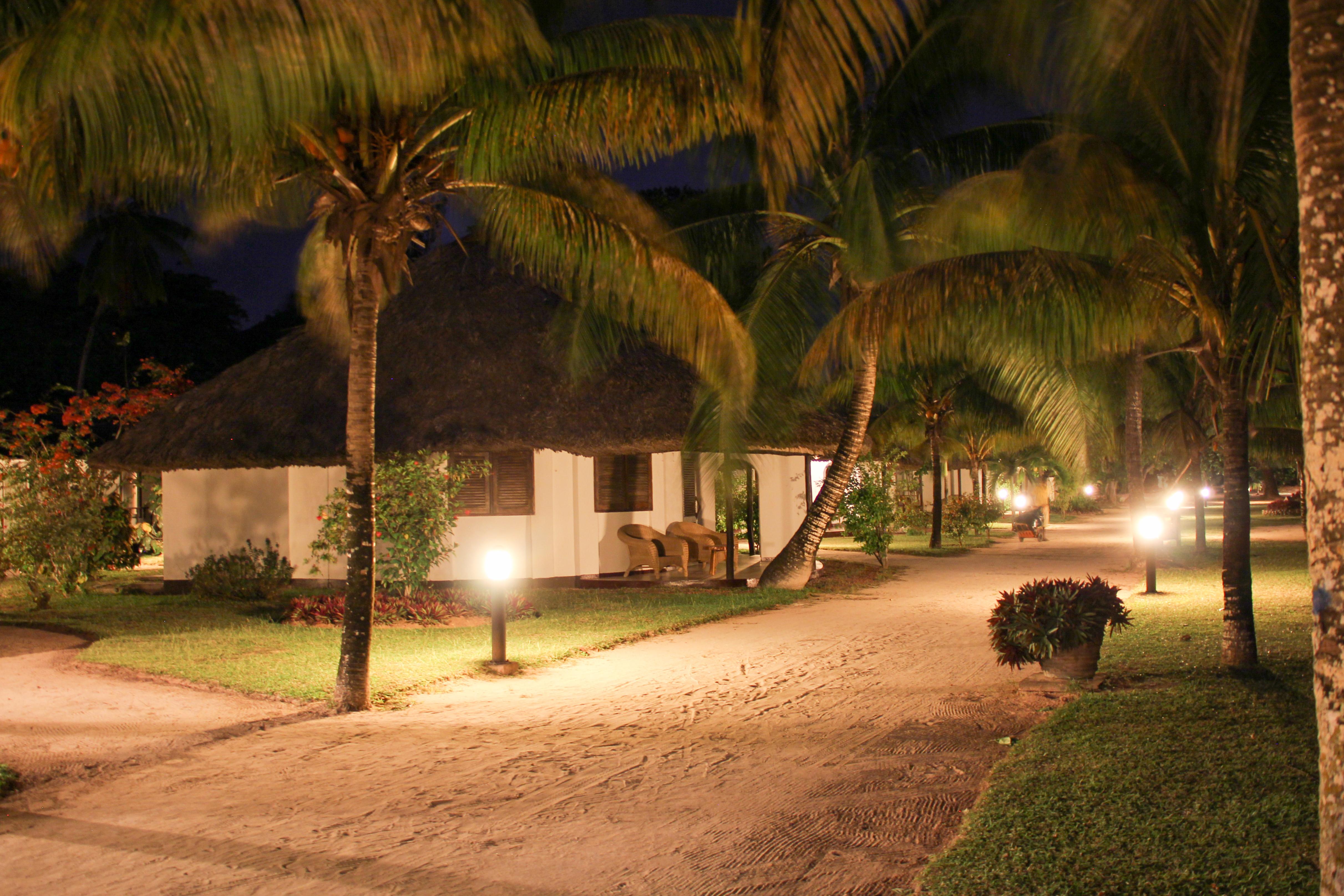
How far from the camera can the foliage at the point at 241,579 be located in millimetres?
15500

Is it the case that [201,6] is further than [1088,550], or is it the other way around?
[1088,550]

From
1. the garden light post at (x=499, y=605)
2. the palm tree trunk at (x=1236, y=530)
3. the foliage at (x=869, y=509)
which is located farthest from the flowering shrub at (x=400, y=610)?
the palm tree trunk at (x=1236, y=530)

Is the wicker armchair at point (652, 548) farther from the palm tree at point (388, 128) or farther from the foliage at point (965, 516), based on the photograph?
the foliage at point (965, 516)

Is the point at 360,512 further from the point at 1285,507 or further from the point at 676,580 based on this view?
the point at 1285,507

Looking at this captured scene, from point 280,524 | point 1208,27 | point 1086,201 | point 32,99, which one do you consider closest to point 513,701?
point 32,99

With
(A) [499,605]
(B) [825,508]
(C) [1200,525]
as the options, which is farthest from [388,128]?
(C) [1200,525]

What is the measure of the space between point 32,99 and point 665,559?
12632 mm

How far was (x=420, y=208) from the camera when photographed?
8258 mm

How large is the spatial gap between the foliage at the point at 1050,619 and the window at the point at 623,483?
9843 mm

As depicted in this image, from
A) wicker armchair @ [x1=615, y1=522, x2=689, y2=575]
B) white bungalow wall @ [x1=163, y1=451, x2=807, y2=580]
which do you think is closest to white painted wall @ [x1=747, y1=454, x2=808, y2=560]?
white bungalow wall @ [x1=163, y1=451, x2=807, y2=580]

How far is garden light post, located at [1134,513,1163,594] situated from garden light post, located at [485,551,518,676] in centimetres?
968

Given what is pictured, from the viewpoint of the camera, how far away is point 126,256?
2516 cm

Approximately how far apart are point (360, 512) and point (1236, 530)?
6936mm

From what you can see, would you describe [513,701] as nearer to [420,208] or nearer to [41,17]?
[420,208]
